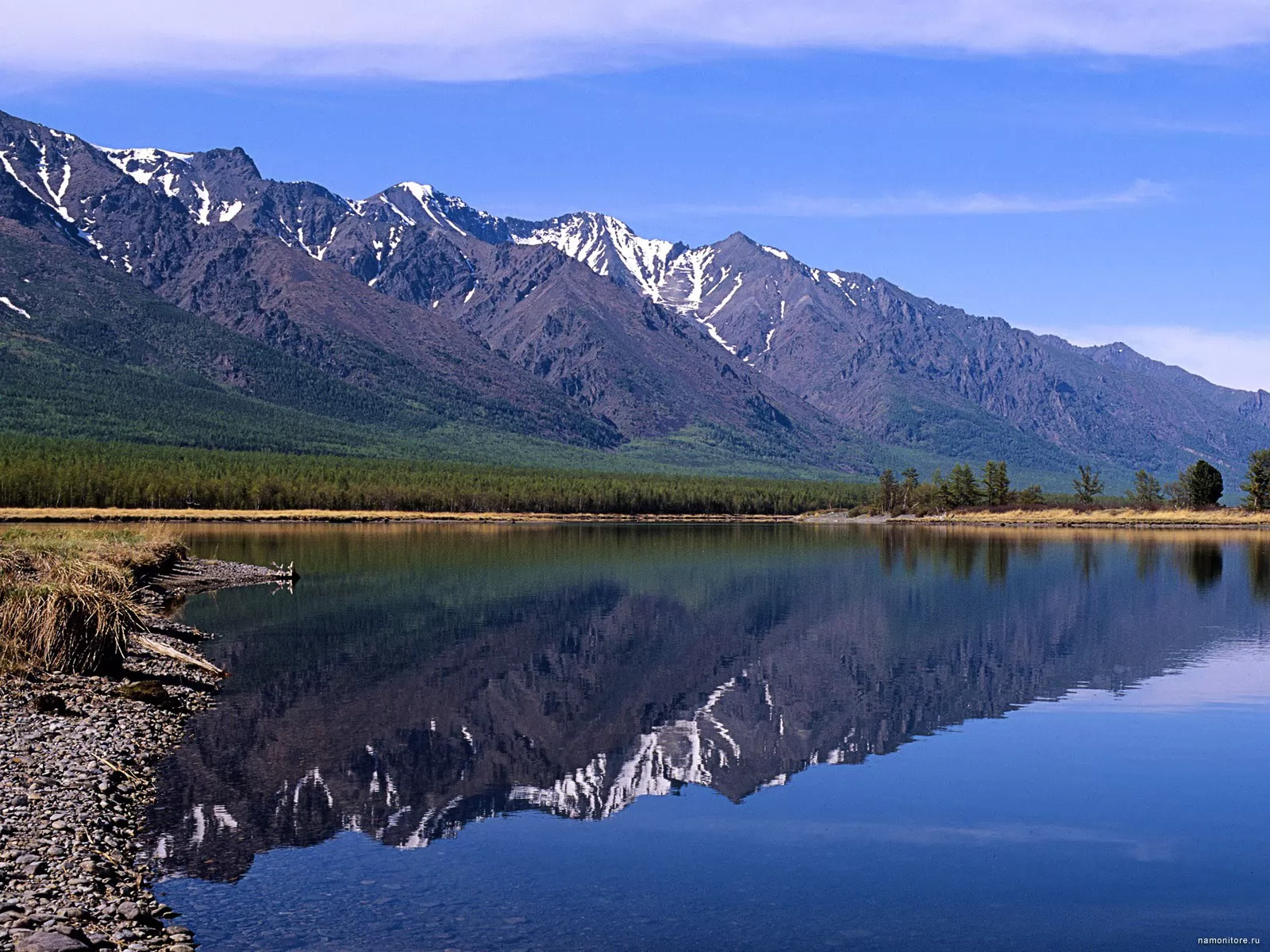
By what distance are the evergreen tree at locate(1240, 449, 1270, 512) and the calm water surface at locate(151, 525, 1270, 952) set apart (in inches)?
5141

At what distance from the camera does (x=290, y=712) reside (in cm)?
3262

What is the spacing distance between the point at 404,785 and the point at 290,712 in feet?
26.9

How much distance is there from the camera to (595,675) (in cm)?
4041

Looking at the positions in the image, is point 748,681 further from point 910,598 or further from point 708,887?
point 910,598

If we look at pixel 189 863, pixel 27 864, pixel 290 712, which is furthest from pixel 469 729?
pixel 27 864

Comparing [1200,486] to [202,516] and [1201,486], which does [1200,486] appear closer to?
[1201,486]

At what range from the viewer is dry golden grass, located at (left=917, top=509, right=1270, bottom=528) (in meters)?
176

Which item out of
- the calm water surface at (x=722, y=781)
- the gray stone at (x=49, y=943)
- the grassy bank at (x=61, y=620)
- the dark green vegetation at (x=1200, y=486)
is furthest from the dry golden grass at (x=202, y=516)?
the gray stone at (x=49, y=943)

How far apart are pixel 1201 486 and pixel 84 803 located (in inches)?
7441

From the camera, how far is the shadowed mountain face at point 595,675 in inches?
986

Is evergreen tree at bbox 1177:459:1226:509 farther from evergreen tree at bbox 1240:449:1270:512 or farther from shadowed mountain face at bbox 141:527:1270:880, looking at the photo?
shadowed mountain face at bbox 141:527:1270:880

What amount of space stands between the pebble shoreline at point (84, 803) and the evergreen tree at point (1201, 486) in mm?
177126

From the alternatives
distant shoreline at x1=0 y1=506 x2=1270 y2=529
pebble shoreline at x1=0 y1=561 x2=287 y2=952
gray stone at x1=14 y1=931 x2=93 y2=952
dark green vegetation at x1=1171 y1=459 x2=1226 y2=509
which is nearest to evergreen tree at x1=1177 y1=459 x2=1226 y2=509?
dark green vegetation at x1=1171 y1=459 x2=1226 y2=509

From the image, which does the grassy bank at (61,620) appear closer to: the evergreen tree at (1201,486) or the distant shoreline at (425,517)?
the distant shoreline at (425,517)
